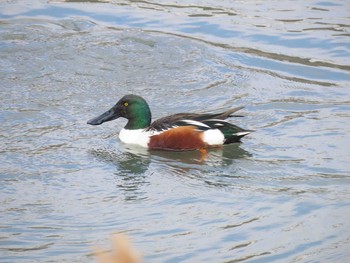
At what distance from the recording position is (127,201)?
7449 millimetres

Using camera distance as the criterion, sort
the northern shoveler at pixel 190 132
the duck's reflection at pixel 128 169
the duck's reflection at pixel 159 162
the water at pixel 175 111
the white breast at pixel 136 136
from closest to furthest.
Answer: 1. the water at pixel 175 111
2. the duck's reflection at pixel 128 169
3. the duck's reflection at pixel 159 162
4. the northern shoveler at pixel 190 132
5. the white breast at pixel 136 136

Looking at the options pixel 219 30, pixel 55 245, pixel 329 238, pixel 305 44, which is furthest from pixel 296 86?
pixel 55 245

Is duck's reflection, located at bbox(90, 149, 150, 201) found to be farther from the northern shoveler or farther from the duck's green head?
the duck's green head

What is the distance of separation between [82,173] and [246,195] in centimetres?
181

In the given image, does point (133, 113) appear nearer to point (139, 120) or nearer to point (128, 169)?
point (139, 120)

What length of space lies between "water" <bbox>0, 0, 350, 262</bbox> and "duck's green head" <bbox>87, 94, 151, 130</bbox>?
0.80 feet

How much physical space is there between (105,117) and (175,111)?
3.53 ft

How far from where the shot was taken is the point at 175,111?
33.4ft

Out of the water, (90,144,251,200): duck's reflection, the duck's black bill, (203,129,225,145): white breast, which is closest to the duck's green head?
the duck's black bill

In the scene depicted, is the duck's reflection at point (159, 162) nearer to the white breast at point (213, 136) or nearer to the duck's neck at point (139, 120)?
the white breast at point (213, 136)

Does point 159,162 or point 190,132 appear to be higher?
point 190,132

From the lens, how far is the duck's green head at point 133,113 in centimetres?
941

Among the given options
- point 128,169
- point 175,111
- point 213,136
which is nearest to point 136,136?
point 128,169

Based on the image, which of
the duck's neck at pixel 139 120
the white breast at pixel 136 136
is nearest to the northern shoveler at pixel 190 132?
the white breast at pixel 136 136
